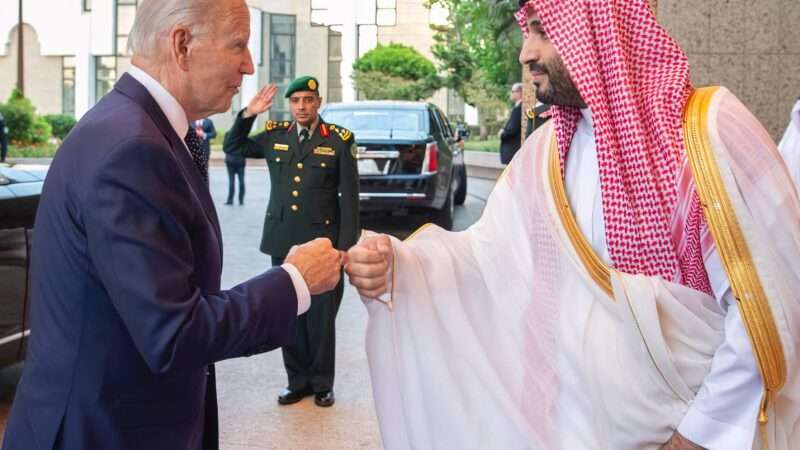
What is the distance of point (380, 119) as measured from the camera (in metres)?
13.3

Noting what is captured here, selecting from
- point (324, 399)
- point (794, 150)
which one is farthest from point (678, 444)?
point (324, 399)

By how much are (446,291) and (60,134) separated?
3740 cm

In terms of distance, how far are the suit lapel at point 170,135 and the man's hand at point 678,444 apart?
3.83 ft

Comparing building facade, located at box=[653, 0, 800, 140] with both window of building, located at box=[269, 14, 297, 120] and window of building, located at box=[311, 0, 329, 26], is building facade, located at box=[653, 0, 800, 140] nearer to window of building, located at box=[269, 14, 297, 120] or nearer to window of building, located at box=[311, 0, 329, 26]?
window of building, located at box=[269, 14, 297, 120]

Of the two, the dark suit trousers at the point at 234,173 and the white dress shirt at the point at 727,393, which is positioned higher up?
the white dress shirt at the point at 727,393

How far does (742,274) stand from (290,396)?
13.4 feet

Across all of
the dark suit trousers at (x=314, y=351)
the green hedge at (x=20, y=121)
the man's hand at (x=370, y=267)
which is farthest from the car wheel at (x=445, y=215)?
the green hedge at (x=20, y=121)

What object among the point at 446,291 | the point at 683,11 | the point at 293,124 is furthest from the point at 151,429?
the point at 683,11

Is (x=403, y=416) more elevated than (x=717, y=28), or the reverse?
(x=717, y=28)

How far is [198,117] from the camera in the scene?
2.34 metres

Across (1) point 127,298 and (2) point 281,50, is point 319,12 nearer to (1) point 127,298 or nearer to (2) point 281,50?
(2) point 281,50

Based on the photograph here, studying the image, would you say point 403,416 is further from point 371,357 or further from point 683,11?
point 683,11

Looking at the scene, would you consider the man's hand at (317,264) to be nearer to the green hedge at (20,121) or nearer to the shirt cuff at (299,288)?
the shirt cuff at (299,288)

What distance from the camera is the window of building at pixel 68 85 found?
51312mm
